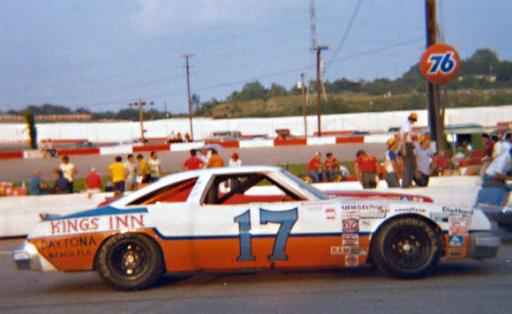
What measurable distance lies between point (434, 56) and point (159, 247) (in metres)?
13.1

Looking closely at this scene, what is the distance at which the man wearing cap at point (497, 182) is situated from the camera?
10.3m

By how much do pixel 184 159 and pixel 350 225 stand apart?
29.1 m

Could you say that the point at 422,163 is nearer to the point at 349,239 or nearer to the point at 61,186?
the point at 349,239

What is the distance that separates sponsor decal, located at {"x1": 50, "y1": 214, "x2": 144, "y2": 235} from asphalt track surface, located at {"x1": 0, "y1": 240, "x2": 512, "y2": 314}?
69 cm

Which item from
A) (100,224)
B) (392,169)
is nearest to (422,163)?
(392,169)

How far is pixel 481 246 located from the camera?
7250 mm

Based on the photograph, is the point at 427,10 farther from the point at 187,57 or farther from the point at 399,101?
the point at 399,101

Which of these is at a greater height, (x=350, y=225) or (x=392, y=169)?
(x=392, y=169)

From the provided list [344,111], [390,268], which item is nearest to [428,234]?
[390,268]

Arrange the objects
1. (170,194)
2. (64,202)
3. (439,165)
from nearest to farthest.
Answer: (170,194) → (64,202) → (439,165)

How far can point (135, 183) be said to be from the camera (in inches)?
783

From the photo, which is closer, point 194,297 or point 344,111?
point 194,297

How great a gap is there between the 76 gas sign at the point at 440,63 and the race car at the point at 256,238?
11.9 metres

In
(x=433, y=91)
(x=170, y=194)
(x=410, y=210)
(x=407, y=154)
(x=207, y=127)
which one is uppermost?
(x=207, y=127)
